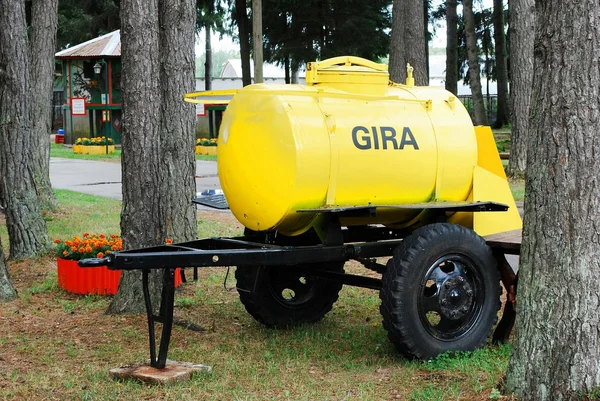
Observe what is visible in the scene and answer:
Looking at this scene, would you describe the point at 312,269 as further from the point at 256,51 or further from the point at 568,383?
the point at 256,51

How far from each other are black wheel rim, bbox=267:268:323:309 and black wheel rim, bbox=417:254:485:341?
1323 millimetres

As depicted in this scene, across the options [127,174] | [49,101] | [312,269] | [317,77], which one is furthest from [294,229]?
[49,101]

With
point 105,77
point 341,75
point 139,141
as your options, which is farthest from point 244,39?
point 341,75

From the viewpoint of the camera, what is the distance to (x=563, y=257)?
4.95 metres

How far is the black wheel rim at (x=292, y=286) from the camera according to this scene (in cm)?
748

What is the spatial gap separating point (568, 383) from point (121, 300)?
4337 mm

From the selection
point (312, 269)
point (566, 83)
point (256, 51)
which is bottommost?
point (312, 269)

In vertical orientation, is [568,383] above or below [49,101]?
below

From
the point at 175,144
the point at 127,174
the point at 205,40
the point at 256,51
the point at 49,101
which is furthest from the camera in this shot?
the point at 205,40

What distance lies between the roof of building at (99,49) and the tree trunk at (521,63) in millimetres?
21926

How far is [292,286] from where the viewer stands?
763cm

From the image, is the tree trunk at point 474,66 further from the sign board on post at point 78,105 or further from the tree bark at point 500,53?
the sign board on post at point 78,105

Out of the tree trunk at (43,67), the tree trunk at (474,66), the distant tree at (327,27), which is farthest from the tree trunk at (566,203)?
the distant tree at (327,27)

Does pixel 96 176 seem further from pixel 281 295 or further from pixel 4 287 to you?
pixel 281 295
